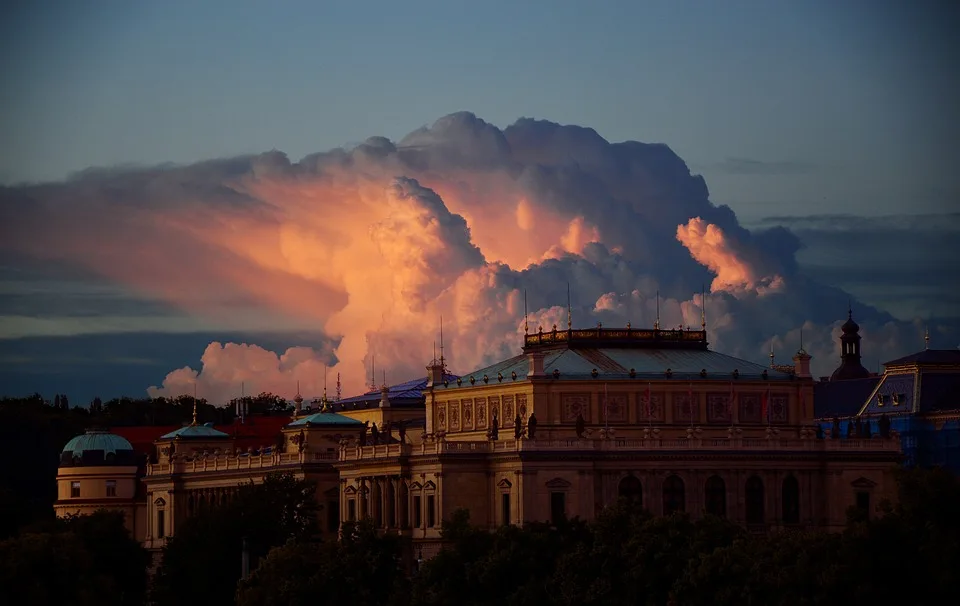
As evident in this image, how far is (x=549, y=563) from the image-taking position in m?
173

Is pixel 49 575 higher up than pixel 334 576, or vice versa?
pixel 49 575

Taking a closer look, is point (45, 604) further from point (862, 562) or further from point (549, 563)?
point (862, 562)

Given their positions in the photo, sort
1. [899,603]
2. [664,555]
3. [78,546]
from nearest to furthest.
Result: [899,603]
[664,555]
[78,546]

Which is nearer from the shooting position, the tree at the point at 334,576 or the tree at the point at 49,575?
the tree at the point at 334,576

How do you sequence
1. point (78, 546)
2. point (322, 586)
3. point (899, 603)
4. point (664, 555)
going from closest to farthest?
point (899, 603)
point (664, 555)
point (322, 586)
point (78, 546)

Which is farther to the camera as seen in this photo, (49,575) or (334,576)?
(49,575)

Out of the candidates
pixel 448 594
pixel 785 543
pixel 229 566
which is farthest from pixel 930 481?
pixel 229 566

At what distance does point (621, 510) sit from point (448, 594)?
11.5 metres

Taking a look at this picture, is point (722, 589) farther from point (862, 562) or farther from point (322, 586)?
point (322, 586)

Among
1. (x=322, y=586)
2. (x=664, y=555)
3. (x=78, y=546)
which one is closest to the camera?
(x=664, y=555)

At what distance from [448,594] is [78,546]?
3373 cm

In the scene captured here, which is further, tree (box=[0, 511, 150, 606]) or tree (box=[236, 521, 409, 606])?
tree (box=[0, 511, 150, 606])

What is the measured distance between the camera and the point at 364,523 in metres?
186

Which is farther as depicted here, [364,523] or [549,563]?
[364,523]
